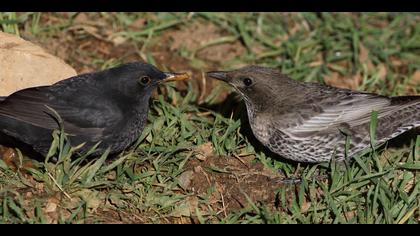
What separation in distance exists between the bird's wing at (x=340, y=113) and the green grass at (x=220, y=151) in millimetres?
373

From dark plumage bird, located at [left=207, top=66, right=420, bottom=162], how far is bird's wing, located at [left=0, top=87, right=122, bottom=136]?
1238 millimetres

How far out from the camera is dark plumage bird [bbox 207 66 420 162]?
20.9 feet

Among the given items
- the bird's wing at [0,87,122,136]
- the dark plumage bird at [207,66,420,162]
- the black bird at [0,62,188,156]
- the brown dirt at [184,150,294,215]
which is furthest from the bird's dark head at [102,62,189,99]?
the brown dirt at [184,150,294,215]

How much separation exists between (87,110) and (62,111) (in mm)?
231

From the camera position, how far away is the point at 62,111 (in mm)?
6270

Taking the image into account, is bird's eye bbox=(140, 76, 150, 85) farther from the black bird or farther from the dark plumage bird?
the dark plumage bird

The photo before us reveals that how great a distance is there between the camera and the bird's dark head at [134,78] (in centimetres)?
648

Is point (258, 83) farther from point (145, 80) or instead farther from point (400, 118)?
point (400, 118)

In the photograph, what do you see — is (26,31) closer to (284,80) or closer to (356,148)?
(284,80)

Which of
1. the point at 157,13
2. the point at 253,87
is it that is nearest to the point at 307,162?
the point at 253,87

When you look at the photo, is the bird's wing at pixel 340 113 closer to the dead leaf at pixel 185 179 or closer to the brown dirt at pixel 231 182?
the brown dirt at pixel 231 182

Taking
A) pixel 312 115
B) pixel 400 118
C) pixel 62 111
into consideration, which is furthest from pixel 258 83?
pixel 62 111

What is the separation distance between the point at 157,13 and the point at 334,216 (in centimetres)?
449

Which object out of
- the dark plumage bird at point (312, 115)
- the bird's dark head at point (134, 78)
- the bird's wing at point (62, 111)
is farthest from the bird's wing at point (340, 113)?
the bird's wing at point (62, 111)
